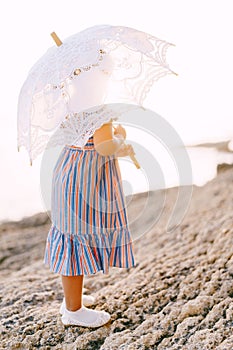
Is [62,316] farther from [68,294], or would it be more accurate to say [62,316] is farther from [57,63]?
[57,63]

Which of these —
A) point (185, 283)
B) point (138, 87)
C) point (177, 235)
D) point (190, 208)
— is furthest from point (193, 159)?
point (138, 87)

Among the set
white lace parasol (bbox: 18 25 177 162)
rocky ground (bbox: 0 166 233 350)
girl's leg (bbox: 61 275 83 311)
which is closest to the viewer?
white lace parasol (bbox: 18 25 177 162)

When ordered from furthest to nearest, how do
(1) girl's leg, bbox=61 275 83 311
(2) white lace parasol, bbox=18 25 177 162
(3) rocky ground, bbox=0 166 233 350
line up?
(1) girl's leg, bbox=61 275 83 311, (3) rocky ground, bbox=0 166 233 350, (2) white lace parasol, bbox=18 25 177 162

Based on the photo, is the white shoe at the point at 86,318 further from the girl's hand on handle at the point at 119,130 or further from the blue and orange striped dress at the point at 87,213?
the girl's hand on handle at the point at 119,130

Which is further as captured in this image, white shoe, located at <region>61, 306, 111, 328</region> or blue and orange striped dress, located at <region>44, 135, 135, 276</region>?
white shoe, located at <region>61, 306, 111, 328</region>

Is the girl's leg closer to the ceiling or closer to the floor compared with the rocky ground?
closer to the ceiling

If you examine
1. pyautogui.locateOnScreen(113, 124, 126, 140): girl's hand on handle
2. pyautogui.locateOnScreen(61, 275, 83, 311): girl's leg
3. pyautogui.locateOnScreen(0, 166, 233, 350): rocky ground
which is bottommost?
pyautogui.locateOnScreen(0, 166, 233, 350): rocky ground

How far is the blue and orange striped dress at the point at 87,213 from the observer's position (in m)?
1.70

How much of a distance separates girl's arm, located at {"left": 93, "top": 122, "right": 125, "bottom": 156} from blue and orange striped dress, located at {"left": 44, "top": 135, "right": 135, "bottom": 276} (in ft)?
0.14

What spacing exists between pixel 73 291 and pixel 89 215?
0.92 ft

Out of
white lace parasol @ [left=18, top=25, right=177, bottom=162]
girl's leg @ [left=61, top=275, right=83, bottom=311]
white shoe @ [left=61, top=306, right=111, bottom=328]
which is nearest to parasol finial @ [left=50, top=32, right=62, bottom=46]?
white lace parasol @ [left=18, top=25, right=177, bottom=162]

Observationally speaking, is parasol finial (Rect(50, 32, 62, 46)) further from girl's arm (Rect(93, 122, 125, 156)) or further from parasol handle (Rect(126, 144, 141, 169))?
parasol handle (Rect(126, 144, 141, 169))

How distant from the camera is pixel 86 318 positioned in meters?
1.83

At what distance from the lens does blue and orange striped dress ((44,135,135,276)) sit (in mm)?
1704
